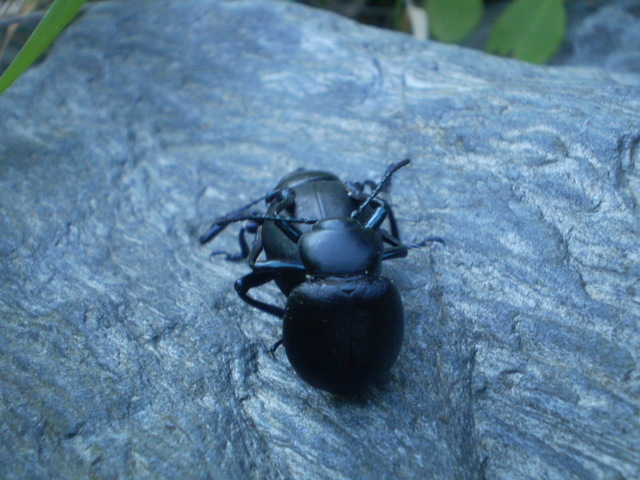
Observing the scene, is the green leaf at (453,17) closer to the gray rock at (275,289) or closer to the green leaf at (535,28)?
the green leaf at (535,28)

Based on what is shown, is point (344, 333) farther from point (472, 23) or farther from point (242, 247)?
point (472, 23)

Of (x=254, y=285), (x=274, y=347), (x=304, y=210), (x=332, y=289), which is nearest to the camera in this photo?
(x=332, y=289)

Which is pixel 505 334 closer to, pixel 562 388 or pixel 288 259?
pixel 562 388

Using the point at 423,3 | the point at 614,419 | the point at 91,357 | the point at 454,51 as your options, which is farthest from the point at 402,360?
the point at 423,3

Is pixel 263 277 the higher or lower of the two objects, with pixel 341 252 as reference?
lower

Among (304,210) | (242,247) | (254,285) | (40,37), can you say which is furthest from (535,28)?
(40,37)

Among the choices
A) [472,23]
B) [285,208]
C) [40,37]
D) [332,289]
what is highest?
[40,37]

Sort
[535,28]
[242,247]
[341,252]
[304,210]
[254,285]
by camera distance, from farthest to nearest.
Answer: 1. [535,28]
2. [242,247]
3. [304,210]
4. [254,285]
5. [341,252]

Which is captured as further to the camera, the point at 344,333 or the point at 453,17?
the point at 453,17
